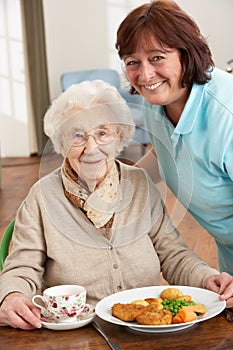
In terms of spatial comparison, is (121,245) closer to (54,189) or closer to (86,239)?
(86,239)

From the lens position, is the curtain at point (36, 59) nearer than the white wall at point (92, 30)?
Yes

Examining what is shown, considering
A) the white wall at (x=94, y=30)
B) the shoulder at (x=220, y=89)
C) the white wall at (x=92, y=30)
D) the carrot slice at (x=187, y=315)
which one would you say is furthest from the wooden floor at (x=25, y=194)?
the white wall at (x=94, y=30)

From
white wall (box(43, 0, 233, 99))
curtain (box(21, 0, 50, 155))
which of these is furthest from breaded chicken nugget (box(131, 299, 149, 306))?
white wall (box(43, 0, 233, 99))

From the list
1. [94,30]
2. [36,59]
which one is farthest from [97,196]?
[94,30]

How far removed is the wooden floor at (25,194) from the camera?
1.78 metres

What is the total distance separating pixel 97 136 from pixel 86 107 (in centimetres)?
10

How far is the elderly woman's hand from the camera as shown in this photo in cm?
148

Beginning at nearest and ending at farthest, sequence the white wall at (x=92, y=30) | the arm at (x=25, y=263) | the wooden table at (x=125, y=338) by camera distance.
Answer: the wooden table at (x=125, y=338) < the arm at (x=25, y=263) < the white wall at (x=92, y=30)

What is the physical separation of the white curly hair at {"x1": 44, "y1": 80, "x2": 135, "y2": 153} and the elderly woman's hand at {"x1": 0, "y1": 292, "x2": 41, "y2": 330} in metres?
0.38

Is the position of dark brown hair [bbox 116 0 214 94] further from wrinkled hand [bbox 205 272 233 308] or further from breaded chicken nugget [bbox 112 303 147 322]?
breaded chicken nugget [bbox 112 303 147 322]

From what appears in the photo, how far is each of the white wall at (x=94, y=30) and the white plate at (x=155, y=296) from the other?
733 centimetres

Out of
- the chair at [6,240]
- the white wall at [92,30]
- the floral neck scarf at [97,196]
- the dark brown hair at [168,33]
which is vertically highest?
the dark brown hair at [168,33]

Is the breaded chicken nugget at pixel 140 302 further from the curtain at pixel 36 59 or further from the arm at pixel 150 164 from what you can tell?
the curtain at pixel 36 59

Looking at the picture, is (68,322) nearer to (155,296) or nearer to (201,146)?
(155,296)
